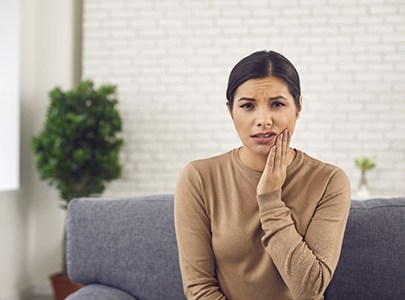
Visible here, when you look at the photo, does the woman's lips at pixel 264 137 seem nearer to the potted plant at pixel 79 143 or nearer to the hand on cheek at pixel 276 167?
the hand on cheek at pixel 276 167

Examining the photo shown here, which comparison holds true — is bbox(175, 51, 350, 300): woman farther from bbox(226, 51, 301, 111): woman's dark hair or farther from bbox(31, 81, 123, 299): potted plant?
bbox(31, 81, 123, 299): potted plant

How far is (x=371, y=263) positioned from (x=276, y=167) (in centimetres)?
60

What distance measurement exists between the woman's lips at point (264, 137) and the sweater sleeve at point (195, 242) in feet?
0.82

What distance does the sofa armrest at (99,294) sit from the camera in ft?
7.64

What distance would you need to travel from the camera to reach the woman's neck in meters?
2.10

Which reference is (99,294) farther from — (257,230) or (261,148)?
(261,148)

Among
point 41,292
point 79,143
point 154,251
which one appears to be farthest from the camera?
point 41,292

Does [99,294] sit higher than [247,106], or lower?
lower

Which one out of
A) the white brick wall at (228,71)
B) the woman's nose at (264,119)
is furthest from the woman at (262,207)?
the white brick wall at (228,71)

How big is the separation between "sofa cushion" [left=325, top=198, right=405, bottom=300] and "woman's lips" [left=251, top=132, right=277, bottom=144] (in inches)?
22.1

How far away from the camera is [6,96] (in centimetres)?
486

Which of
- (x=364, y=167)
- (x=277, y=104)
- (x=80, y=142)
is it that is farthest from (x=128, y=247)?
(x=364, y=167)

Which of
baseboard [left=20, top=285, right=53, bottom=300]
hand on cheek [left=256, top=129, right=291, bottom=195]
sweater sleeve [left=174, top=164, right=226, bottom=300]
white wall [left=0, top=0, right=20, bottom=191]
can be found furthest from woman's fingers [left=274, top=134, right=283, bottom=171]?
baseboard [left=20, top=285, right=53, bottom=300]

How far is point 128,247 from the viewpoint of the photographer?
8.15ft
